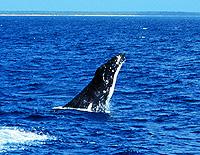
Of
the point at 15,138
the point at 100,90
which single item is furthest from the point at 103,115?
the point at 15,138

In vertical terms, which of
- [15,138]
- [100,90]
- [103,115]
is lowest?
[15,138]

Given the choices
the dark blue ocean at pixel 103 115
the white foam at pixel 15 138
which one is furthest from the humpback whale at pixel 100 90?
the white foam at pixel 15 138

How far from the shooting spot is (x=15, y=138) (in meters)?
21.8

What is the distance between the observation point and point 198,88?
40281 millimetres

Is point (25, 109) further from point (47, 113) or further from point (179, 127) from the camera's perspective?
point (179, 127)

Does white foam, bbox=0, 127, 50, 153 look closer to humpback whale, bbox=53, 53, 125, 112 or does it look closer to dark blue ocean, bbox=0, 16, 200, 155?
dark blue ocean, bbox=0, 16, 200, 155

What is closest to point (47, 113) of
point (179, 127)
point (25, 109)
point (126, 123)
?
point (25, 109)

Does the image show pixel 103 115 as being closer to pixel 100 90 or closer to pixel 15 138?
pixel 100 90

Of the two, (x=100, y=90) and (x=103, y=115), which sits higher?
(x=100, y=90)

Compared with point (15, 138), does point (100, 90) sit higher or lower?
higher

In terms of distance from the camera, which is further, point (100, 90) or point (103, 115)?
point (100, 90)

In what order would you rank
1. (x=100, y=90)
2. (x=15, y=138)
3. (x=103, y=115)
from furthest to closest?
(x=100, y=90) → (x=103, y=115) → (x=15, y=138)

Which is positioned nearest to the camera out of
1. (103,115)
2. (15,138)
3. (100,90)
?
(15,138)

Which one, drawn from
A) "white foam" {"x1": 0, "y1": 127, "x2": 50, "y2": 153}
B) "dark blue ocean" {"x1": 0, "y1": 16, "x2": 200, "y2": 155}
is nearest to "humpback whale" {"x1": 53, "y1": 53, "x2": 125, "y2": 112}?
"dark blue ocean" {"x1": 0, "y1": 16, "x2": 200, "y2": 155}
